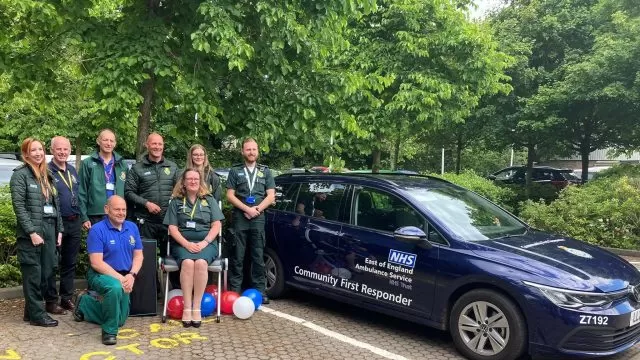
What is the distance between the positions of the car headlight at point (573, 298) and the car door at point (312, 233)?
2.17m

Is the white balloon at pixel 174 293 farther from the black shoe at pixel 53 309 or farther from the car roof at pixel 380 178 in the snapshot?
the car roof at pixel 380 178

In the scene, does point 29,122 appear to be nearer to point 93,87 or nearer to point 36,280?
point 93,87

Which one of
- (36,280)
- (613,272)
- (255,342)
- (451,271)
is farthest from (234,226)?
(613,272)

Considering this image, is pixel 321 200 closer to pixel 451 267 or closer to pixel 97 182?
pixel 451 267

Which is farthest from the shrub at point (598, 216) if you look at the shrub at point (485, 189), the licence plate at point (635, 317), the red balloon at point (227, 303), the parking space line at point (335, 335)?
the red balloon at point (227, 303)

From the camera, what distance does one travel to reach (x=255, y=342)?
5.13 m

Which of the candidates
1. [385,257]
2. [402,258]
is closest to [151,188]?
[385,257]

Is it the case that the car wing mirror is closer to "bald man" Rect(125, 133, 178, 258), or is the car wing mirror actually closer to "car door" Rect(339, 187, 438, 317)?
"car door" Rect(339, 187, 438, 317)

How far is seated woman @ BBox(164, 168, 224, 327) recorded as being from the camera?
5.52 metres

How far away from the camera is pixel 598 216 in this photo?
10641 mm

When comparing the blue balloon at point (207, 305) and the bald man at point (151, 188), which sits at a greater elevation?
the bald man at point (151, 188)

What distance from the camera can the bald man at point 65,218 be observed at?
18.1 feet

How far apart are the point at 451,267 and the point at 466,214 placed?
821 mm

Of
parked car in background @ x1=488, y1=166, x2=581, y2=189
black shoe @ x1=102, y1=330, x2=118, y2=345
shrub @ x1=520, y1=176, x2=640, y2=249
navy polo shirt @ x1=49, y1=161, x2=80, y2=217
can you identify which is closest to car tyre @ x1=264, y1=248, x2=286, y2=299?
black shoe @ x1=102, y1=330, x2=118, y2=345
